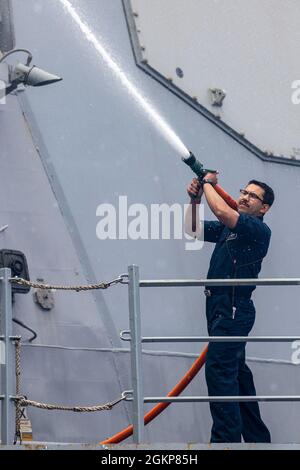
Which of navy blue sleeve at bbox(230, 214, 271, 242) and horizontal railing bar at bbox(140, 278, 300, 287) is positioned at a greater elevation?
navy blue sleeve at bbox(230, 214, 271, 242)

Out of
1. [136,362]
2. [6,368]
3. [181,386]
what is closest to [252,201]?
[181,386]

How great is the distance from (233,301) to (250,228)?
351 mm

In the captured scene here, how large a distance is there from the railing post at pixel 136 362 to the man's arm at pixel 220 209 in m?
0.88

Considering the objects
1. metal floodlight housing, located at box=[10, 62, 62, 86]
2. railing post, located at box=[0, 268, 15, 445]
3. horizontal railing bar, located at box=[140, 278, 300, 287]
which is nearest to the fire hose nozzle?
metal floodlight housing, located at box=[10, 62, 62, 86]

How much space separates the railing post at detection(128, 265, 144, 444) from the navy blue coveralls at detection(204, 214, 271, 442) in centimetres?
76

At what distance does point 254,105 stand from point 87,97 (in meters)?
1.37

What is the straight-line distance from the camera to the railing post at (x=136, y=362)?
19.0ft

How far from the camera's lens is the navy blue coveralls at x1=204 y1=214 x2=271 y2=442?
6.51 m

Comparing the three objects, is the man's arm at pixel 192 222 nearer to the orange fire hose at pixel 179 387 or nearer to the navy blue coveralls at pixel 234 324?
the navy blue coveralls at pixel 234 324

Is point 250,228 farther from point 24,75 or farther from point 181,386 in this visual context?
point 24,75

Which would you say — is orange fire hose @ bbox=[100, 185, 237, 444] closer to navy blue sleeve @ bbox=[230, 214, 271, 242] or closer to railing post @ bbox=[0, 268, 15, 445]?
navy blue sleeve @ bbox=[230, 214, 271, 242]

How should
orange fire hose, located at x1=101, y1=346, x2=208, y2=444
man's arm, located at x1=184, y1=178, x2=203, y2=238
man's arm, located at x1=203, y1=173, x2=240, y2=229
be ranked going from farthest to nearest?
man's arm, located at x1=184, y1=178, x2=203, y2=238 → orange fire hose, located at x1=101, y1=346, x2=208, y2=444 → man's arm, located at x1=203, y1=173, x2=240, y2=229

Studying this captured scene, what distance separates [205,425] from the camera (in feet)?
24.8

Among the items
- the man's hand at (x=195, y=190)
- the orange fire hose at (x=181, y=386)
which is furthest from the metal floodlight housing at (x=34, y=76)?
the orange fire hose at (x=181, y=386)
